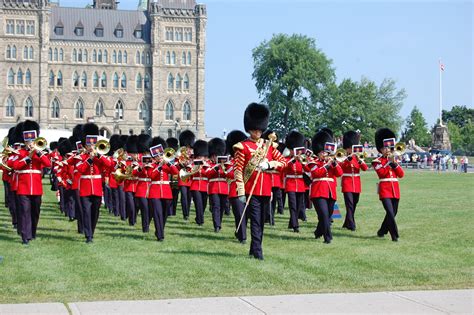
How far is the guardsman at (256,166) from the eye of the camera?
1288 centimetres

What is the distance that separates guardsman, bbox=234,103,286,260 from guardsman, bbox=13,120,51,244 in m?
4.32

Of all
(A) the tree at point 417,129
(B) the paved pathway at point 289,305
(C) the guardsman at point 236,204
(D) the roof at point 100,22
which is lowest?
(B) the paved pathway at point 289,305

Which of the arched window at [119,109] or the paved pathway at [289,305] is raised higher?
the arched window at [119,109]

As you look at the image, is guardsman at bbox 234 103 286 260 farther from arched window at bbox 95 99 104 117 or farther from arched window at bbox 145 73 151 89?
arched window at bbox 95 99 104 117

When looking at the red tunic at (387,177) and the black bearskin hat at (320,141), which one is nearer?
the red tunic at (387,177)

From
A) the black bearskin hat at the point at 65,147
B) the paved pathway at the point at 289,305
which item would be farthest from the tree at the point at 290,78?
the paved pathway at the point at 289,305

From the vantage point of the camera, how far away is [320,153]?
16297 millimetres

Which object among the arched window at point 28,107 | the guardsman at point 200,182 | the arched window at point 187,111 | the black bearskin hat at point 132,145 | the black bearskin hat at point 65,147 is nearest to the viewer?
the guardsman at point 200,182

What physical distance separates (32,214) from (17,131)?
11.2ft

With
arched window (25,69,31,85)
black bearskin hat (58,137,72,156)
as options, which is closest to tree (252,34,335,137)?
arched window (25,69,31,85)

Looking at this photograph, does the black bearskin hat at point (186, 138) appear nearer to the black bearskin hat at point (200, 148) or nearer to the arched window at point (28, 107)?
the black bearskin hat at point (200, 148)

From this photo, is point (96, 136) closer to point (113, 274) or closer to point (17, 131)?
point (17, 131)

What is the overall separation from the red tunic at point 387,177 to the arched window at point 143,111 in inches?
3295

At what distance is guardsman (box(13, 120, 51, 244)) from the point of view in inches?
605
